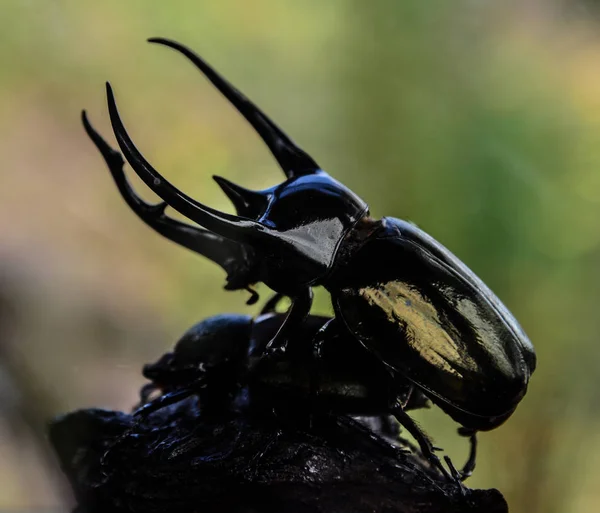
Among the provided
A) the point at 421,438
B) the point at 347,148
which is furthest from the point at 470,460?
the point at 347,148

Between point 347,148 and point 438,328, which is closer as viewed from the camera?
point 438,328

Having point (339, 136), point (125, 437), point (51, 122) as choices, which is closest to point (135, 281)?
point (51, 122)

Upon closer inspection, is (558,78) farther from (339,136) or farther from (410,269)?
(410,269)

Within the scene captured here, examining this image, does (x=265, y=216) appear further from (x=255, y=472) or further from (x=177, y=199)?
(x=255, y=472)

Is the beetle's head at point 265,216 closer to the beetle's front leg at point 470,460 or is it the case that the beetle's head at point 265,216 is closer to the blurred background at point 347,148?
the beetle's front leg at point 470,460

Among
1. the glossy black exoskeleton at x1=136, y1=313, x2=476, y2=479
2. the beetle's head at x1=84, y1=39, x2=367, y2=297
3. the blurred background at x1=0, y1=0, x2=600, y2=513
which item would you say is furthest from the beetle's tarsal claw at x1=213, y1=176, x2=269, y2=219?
the blurred background at x1=0, y1=0, x2=600, y2=513
